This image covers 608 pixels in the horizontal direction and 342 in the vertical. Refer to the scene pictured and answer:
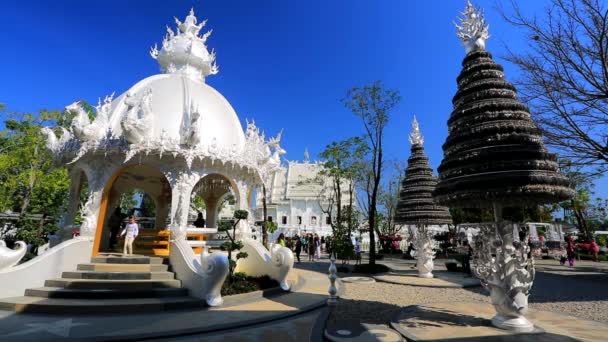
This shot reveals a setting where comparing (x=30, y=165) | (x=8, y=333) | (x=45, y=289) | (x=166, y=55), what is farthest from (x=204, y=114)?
(x=30, y=165)

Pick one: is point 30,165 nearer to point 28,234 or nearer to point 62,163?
point 28,234

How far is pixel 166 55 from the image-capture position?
48.8 feet

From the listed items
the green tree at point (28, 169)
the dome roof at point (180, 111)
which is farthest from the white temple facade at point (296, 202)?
the dome roof at point (180, 111)

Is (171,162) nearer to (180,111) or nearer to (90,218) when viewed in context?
(180,111)

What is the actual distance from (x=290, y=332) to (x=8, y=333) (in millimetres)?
5200

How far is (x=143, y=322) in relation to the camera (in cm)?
640

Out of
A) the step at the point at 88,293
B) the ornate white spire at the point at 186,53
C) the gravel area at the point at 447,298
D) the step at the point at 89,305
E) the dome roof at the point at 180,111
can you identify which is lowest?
the gravel area at the point at 447,298

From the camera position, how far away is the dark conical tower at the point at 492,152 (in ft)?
19.2

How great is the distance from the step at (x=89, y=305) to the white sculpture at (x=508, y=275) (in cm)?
686

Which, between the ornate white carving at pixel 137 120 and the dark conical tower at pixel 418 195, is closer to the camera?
the ornate white carving at pixel 137 120

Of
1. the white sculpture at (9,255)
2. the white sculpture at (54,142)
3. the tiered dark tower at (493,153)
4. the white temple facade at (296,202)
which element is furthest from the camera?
the white temple facade at (296,202)

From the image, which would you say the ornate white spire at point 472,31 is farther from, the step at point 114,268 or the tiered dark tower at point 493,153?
the step at point 114,268

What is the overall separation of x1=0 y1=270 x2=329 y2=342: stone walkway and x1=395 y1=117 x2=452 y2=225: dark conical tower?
28.1 ft

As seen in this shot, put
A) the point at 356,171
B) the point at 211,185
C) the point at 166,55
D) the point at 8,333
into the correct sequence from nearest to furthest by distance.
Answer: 1. the point at 8,333
2. the point at 166,55
3. the point at 211,185
4. the point at 356,171
